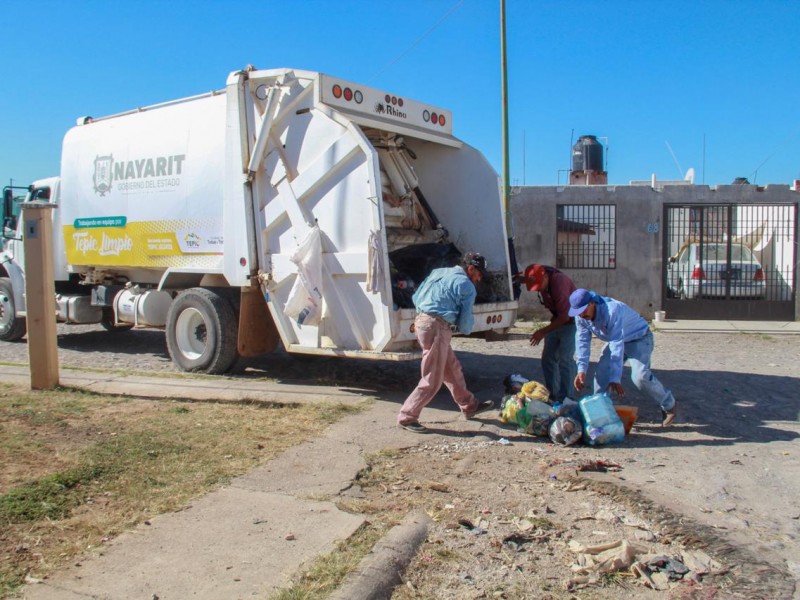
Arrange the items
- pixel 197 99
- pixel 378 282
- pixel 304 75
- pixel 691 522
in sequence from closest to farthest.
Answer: pixel 691 522 < pixel 378 282 < pixel 304 75 < pixel 197 99

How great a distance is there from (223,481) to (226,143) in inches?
165

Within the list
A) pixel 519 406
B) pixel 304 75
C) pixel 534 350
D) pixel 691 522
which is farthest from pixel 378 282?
pixel 534 350

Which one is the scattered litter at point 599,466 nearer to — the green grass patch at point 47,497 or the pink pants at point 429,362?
the pink pants at point 429,362

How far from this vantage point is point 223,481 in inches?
180

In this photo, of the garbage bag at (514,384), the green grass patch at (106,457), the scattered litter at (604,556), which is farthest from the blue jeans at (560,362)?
the scattered litter at (604,556)

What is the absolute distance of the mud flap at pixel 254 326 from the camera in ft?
25.8

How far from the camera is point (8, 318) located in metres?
11.0

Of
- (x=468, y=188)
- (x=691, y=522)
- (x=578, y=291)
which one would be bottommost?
(x=691, y=522)

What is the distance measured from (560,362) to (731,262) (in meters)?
9.27

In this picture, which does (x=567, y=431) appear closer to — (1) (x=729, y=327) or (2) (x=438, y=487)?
(2) (x=438, y=487)

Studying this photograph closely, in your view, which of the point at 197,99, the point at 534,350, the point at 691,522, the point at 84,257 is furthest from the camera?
the point at 534,350

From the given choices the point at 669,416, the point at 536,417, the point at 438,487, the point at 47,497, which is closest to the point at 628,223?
the point at 669,416

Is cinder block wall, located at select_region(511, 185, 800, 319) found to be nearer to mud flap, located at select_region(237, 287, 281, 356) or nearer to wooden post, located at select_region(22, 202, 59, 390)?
mud flap, located at select_region(237, 287, 281, 356)

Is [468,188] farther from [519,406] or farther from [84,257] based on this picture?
[84,257]
